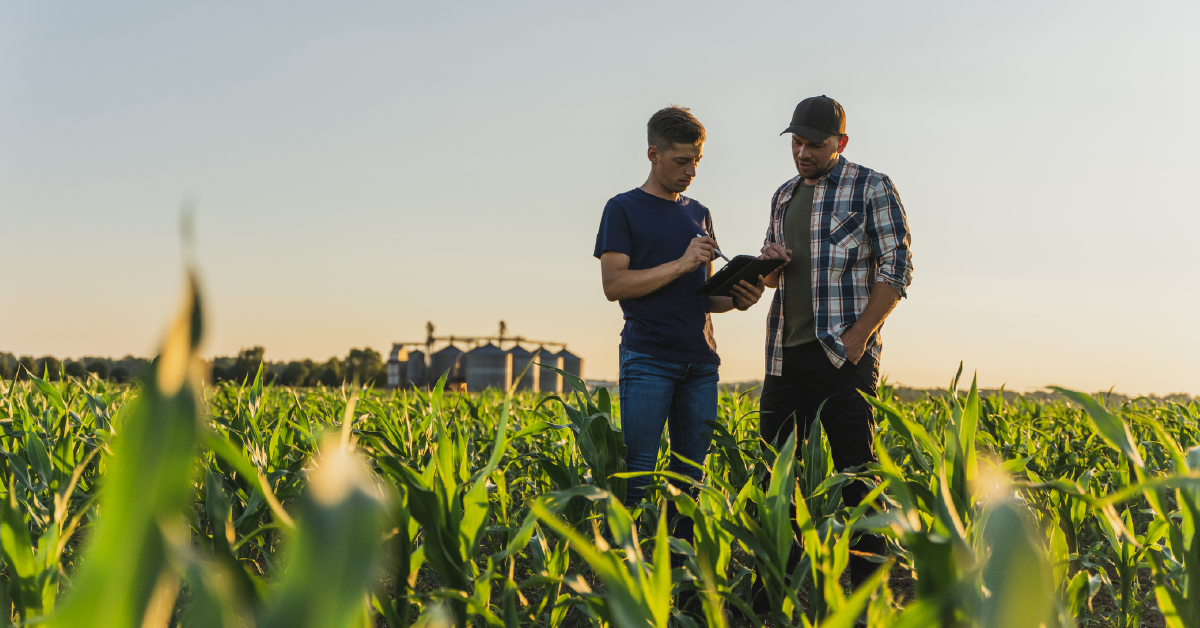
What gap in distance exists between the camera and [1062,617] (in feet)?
2.60

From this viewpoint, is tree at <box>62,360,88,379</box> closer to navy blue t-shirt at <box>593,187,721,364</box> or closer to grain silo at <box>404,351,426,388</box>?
navy blue t-shirt at <box>593,187,721,364</box>

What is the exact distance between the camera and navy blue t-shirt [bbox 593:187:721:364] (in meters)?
2.50

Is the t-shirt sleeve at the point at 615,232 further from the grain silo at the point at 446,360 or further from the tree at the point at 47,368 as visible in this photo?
the grain silo at the point at 446,360

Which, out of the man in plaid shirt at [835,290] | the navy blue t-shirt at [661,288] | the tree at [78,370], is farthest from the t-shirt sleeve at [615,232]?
the tree at [78,370]

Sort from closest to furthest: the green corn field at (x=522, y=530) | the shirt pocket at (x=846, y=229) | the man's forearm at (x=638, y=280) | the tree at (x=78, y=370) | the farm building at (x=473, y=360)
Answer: the green corn field at (x=522, y=530), the man's forearm at (x=638, y=280), the shirt pocket at (x=846, y=229), the tree at (x=78, y=370), the farm building at (x=473, y=360)

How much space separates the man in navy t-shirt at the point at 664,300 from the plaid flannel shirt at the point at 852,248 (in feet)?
0.89

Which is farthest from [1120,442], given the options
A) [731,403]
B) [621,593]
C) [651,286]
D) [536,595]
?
[731,403]

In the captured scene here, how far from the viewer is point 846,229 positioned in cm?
263

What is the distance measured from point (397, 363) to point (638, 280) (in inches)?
879

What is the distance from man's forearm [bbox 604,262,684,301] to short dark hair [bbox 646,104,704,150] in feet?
1.38

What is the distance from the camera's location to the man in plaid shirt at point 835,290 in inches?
101

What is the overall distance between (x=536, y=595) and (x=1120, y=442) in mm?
1996

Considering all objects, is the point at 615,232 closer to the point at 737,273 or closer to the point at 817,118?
the point at 737,273

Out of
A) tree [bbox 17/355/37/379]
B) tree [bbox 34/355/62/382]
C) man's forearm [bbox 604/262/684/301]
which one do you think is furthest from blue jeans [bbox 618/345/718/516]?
tree [bbox 34/355/62/382]
